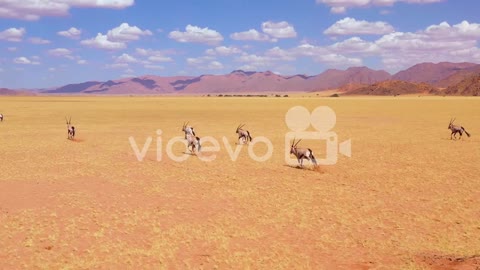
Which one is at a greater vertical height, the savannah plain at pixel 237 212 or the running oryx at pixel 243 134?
the running oryx at pixel 243 134

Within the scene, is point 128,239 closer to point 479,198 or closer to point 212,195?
point 212,195

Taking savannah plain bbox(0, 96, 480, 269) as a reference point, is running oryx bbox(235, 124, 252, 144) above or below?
above

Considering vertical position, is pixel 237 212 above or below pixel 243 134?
below

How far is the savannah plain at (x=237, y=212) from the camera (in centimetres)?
962

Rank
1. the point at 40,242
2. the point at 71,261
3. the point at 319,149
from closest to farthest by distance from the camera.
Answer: the point at 71,261, the point at 40,242, the point at 319,149

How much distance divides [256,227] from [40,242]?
4868 mm

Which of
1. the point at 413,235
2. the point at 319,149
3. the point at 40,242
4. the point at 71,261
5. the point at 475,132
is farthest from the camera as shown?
the point at 475,132

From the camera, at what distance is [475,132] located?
3269 centimetres

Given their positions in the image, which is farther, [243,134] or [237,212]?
[243,134]

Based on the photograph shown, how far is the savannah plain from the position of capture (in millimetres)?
9623

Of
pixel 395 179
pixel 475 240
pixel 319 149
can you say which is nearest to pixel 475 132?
pixel 319 149

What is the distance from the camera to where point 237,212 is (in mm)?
12789

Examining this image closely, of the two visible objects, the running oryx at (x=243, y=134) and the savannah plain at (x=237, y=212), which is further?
the running oryx at (x=243, y=134)

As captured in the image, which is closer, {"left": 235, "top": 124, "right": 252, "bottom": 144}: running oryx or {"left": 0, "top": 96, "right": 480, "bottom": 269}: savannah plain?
→ {"left": 0, "top": 96, "right": 480, "bottom": 269}: savannah plain
